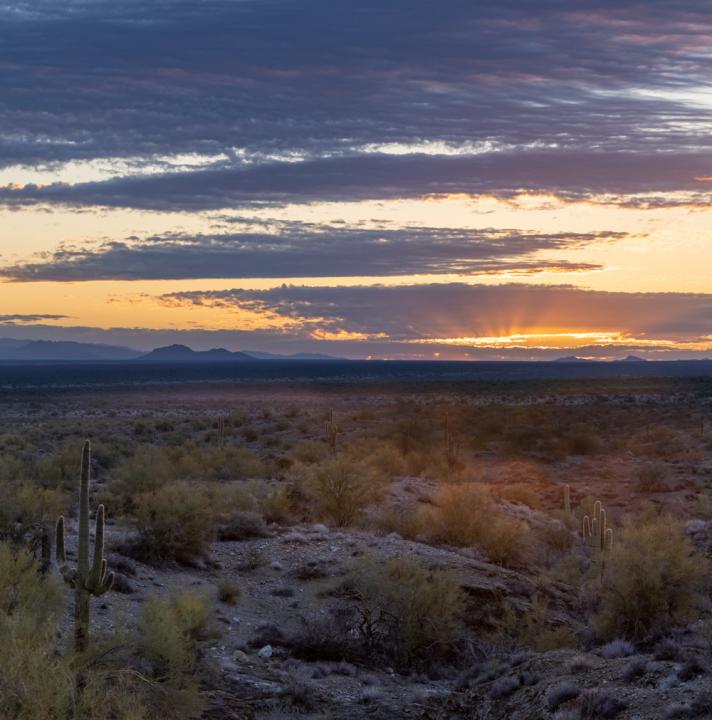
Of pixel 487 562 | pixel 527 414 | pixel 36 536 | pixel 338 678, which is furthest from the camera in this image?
pixel 527 414

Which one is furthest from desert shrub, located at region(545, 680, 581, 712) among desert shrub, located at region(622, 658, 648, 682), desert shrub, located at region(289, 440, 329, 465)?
desert shrub, located at region(289, 440, 329, 465)

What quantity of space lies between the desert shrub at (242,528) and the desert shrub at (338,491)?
345 cm

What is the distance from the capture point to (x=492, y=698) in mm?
15078

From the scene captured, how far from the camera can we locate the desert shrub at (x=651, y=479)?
1683 inches

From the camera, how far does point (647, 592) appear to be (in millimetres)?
18828

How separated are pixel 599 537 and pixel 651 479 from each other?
17015 millimetres

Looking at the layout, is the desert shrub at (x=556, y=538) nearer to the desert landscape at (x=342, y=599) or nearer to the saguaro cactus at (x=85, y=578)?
the desert landscape at (x=342, y=599)

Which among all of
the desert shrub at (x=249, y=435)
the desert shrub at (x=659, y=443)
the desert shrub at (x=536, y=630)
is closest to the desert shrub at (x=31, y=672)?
the desert shrub at (x=536, y=630)

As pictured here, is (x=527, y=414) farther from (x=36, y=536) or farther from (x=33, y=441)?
(x=36, y=536)

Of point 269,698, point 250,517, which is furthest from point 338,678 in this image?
point 250,517

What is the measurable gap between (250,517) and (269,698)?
9896 mm

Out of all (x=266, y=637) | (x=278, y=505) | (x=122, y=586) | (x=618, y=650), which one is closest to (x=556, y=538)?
(x=278, y=505)

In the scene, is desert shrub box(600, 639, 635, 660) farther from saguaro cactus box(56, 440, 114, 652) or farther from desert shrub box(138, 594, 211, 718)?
saguaro cactus box(56, 440, 114, 652)

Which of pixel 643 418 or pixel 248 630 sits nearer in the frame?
pixel 248 630
